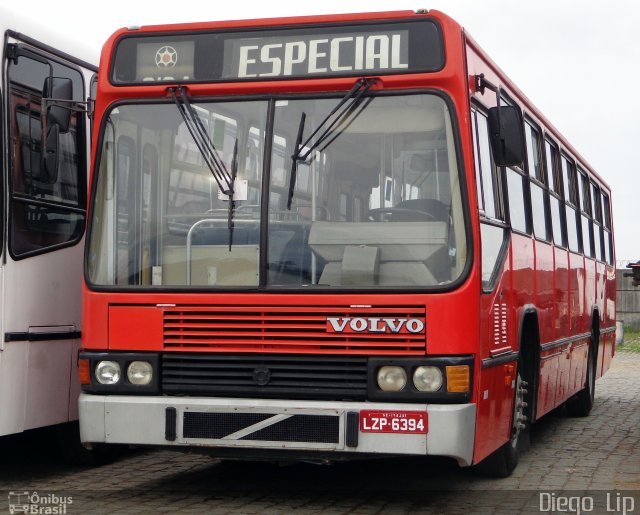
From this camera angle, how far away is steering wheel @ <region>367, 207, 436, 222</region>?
793 centimetres

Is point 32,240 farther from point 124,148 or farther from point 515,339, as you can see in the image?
point 515,339

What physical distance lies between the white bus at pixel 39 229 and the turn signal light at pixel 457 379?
305cm

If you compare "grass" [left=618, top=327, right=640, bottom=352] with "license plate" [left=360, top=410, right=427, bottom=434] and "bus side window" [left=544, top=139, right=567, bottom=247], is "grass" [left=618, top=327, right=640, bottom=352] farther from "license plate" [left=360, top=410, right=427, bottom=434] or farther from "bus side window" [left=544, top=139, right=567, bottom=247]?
"license plate" [left=360, top=410, right=427, bottom=434]

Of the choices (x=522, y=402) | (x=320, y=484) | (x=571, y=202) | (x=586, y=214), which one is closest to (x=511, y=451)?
(x=522, y=402)

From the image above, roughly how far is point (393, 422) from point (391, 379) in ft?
0.85

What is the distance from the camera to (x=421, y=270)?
25.7 ft

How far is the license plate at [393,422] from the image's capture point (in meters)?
7.64

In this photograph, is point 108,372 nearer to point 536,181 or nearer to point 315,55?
point 315,55

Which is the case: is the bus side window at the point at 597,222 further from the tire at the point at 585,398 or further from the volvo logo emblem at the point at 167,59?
the volvo logo emblem at the point at 167,59

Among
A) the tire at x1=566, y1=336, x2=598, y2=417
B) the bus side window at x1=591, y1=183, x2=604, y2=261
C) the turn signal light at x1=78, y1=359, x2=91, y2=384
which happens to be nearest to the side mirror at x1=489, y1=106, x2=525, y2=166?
the turn signal light at x1=78, y1=359, x2=91, y2=384

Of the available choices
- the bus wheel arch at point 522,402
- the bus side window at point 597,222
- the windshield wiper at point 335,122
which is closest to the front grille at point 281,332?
the windshield wiper at point 335,122

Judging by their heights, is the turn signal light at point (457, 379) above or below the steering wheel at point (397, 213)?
below

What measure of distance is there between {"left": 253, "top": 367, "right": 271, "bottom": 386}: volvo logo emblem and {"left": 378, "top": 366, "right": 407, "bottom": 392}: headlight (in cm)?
69

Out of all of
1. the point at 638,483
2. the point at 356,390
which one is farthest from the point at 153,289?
the point at 638,483
